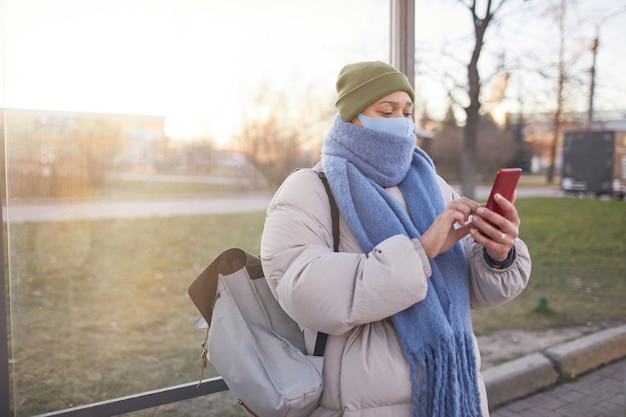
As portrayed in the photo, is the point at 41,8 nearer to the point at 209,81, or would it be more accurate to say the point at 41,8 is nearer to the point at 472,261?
the point at 209,81

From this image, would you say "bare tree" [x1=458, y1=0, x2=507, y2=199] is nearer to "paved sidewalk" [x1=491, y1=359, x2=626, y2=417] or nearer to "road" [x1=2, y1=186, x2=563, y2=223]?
"road" [x1=2, y1=186, x2=563, y2=223]

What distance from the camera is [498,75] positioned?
696 cm

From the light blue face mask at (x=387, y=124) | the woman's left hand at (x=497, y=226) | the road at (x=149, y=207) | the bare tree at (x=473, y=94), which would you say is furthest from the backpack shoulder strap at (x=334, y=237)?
the bare tree at (x=473, y=94)

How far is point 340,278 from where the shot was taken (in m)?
1.51

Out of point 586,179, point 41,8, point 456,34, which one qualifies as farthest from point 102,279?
point 586,179

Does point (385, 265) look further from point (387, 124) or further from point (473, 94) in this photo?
point (473, 94)

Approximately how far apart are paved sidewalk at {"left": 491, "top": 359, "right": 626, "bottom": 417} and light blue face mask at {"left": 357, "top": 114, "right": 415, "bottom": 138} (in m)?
2.67

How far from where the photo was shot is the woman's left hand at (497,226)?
1593 mm

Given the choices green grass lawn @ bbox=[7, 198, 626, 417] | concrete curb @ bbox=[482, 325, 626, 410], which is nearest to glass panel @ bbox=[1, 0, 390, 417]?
green grass lawn @ bbox=[7, 198, 626, 417]

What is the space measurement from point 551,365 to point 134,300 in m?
4.13

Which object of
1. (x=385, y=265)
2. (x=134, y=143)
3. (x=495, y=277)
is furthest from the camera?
(x=134, y=143)

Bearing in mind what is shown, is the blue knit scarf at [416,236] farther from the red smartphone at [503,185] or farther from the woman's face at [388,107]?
the red smartphone at [503,185]

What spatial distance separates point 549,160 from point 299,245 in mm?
8954

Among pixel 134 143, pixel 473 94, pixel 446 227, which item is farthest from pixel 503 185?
pixel 473 94
